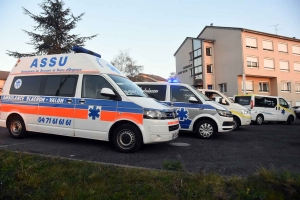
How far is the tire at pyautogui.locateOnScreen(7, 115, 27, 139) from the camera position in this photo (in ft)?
21.4

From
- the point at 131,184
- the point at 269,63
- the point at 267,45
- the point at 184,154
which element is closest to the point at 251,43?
the point at 267,45

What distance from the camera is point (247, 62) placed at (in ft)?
93.4

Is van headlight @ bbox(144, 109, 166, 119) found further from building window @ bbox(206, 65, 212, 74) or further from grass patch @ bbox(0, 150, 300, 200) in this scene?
building window @ bbox(206, 65, 212, 74)

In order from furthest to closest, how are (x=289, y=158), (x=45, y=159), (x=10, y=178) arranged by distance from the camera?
(x=289, y=158) → (x=45, y=159) → (x=10, y=178)

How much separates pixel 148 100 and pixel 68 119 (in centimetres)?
218

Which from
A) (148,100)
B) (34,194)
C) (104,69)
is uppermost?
(104,69)

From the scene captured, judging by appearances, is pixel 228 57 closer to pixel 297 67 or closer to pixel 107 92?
pixel 297 67

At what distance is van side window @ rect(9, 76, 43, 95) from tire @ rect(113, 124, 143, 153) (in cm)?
284

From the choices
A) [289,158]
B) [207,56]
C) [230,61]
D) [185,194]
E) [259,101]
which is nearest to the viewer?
[185,194]

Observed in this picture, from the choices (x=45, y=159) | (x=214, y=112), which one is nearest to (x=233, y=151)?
(x=214, y=112)

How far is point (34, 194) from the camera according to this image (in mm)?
3055

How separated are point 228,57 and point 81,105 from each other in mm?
27785

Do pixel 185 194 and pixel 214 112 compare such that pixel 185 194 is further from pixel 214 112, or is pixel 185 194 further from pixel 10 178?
pixel 214 112

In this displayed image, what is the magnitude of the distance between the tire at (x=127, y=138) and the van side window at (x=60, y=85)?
5.50 ft
